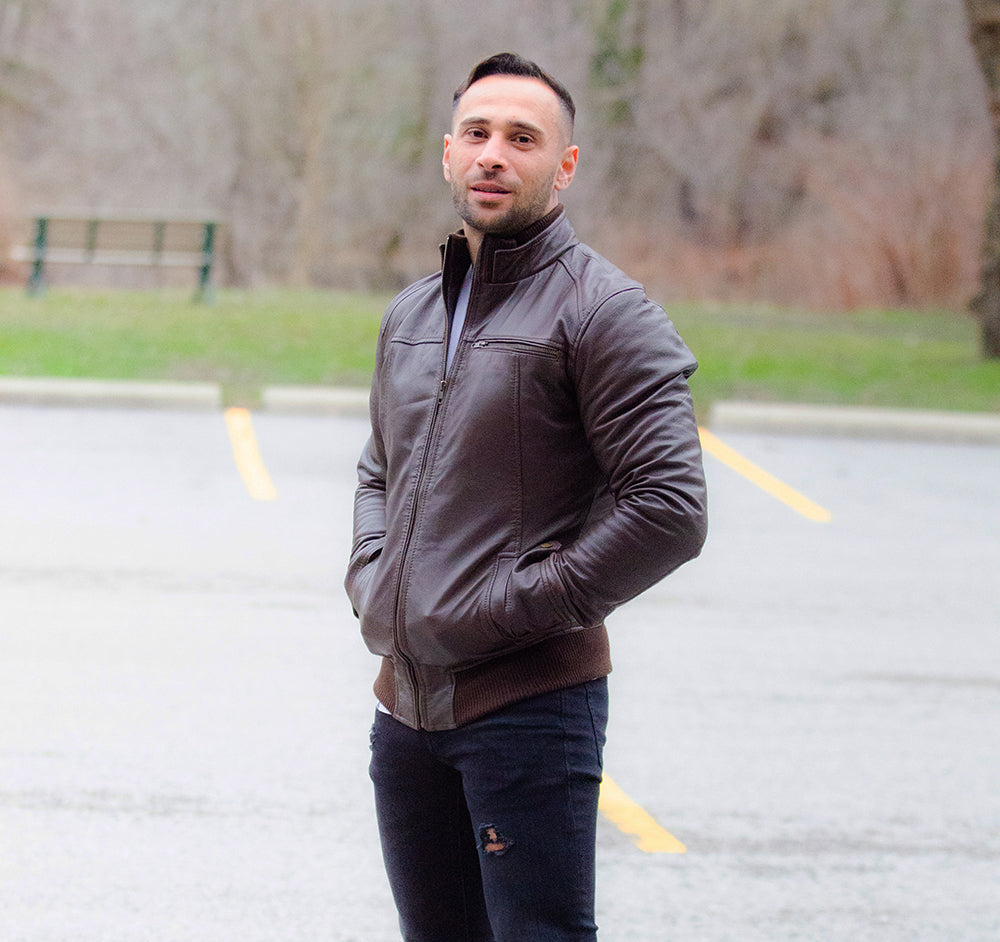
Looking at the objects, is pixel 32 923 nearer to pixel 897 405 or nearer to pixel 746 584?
pixel 746 584

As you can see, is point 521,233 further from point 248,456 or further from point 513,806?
point 248,456

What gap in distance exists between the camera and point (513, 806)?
2.30m

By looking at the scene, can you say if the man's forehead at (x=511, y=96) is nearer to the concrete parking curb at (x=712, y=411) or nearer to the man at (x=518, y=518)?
the man at (x=518, y=518)

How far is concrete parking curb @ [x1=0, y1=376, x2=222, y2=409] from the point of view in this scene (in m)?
11.6

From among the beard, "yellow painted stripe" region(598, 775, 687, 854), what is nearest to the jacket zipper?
the beard

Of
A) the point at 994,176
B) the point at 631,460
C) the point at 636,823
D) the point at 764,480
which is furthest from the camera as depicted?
the point at 994,176

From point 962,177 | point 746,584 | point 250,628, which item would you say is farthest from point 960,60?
point 250,628

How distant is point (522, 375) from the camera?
2.29 metres

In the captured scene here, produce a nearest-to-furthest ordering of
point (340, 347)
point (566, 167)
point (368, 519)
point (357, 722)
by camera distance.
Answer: point (566, 167) < point (368, 519) < point (357, 722) < point (340, 347)

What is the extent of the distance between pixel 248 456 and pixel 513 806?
784cm

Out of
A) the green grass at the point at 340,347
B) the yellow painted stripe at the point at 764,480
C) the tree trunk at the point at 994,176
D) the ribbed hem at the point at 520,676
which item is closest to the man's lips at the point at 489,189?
the ribbed hem at the point at 520,676

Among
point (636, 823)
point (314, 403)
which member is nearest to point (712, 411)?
point (314, 403)

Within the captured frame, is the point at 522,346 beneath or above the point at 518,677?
above

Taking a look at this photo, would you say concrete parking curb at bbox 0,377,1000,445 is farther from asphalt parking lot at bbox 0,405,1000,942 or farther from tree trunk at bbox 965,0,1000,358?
tree trunk at bbox 965,0,1000,358
